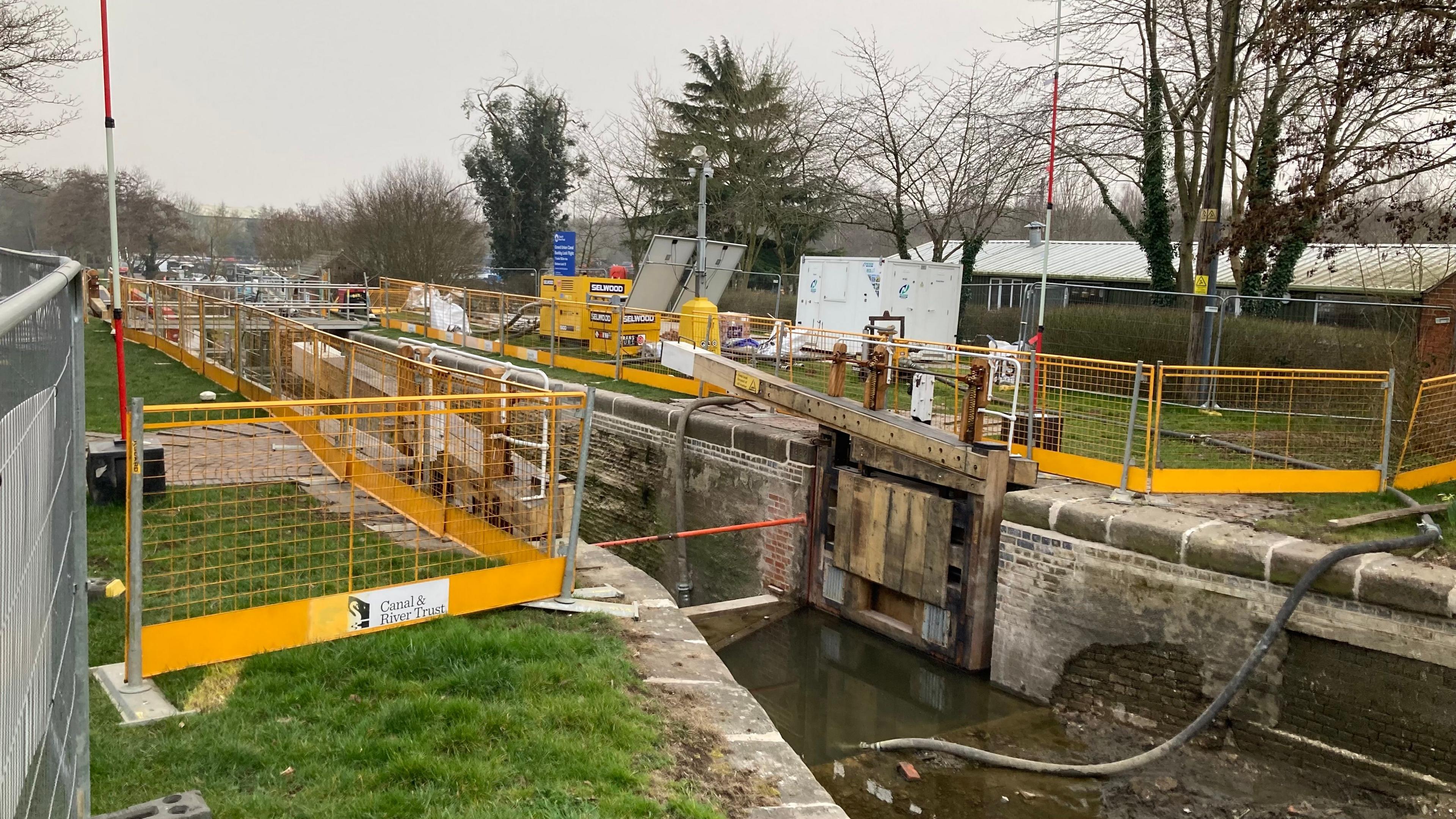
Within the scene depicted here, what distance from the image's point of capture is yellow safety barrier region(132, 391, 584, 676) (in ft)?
18.1

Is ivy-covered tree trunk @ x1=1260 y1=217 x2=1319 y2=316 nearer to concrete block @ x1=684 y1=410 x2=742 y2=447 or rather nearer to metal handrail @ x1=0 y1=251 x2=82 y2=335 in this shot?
concrete block @ x1=684 y1=410 x2=742 y2=447

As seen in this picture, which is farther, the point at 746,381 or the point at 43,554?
the point at 746,381

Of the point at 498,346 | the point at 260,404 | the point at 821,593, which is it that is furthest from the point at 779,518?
the point at 498,346

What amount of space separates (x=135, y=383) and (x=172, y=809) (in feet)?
45.4

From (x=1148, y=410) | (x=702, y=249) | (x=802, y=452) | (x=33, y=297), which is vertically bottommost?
(x=802, y=452)

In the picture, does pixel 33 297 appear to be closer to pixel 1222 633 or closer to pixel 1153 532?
pixel 1153 532

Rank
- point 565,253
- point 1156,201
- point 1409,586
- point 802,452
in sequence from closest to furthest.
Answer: point 1409,586, point 802,452, point 1156,201, point 565,253

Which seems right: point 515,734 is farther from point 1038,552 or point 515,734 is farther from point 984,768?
point 1038,552

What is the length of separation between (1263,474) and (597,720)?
291 inches

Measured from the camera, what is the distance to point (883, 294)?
18531 millimetres

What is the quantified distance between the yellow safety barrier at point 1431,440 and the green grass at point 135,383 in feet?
44.3

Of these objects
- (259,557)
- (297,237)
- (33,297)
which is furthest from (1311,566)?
(297,237)

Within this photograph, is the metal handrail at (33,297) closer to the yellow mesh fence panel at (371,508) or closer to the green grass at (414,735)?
the green grass at (414,735)

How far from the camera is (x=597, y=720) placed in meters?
4.99
